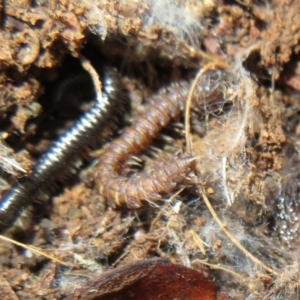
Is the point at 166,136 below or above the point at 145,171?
above

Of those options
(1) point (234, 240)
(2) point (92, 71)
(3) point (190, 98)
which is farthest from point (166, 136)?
(1) point (234, 240)

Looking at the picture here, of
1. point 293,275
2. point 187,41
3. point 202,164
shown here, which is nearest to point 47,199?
point 202,164

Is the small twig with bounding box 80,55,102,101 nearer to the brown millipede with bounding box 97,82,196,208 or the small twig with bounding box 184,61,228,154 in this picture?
the brown millipede with bounding box 97,82,196,208

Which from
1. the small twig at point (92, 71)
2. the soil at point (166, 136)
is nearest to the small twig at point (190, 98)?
the soil at point (166, 136)

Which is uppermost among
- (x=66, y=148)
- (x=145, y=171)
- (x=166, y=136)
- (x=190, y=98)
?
(x=190, y=98)

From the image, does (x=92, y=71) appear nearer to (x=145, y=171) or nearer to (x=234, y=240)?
(x=145, y=171)

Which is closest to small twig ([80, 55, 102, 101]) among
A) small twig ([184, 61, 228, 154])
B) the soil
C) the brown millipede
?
the soil
